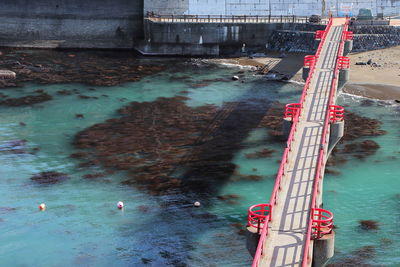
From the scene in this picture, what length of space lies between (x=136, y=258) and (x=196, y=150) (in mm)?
14402

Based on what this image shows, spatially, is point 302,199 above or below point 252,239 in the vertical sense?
above

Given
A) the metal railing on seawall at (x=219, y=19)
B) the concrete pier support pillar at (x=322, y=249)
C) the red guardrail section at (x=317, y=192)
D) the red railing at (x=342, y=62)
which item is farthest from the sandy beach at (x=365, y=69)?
the concrete pier support pillar at (x=322, y=249)

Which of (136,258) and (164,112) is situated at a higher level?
(164,112)

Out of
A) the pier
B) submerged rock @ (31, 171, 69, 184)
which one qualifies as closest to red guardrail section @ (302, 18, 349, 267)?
the pier

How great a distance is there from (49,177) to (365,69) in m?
38.3

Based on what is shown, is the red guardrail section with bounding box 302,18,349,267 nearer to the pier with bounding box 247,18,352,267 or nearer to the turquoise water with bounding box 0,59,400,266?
the pier with bounding box 247,18,352,267

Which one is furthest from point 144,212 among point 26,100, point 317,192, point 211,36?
point 211,36

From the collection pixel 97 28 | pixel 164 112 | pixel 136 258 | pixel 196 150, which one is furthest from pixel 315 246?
pixel 97 28

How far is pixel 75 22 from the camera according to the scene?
7562cm

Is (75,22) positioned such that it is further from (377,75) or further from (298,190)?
(298,190)

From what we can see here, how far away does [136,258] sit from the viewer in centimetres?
2630

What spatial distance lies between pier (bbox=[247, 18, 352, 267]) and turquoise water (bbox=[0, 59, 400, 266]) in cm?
301

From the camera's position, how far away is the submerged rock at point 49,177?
3441 centimetres

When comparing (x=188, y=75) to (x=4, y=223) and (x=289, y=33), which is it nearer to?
(x=289, y=33)
